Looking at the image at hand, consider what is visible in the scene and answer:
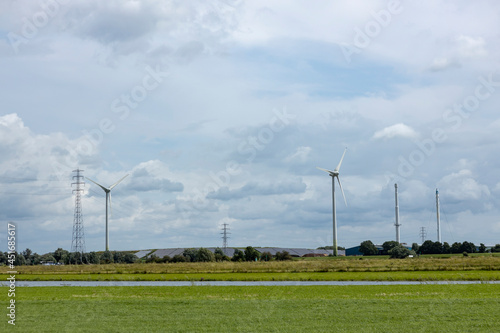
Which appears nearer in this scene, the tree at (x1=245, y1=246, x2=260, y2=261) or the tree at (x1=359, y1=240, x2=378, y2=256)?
the tree at (x1=245, y1=246, x2=260, y2=261)

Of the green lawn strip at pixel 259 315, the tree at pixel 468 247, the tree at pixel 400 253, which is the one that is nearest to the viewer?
the green lawn strip at pixel 259 315

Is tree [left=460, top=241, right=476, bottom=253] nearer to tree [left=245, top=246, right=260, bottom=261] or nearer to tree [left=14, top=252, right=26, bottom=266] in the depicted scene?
tree [left=245, top=246, right=260, bottom=261]

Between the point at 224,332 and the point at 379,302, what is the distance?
13.1 m

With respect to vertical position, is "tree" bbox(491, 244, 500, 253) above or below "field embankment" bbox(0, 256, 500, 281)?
below

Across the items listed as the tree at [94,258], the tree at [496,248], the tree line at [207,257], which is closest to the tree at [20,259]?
the tree at [94,258]

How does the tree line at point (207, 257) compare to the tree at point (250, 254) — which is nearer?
the tree line at point (207, 257)

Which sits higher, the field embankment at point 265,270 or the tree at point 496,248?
the field embankment at point 265,270

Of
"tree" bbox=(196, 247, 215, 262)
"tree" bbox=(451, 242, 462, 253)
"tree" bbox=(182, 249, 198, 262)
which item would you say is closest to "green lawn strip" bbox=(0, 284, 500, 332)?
"tree" bbox=(196, 247, 215, 262)

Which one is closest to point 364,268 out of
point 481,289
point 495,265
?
point 495,265

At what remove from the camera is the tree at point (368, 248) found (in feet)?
576

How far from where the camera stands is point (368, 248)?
580ft

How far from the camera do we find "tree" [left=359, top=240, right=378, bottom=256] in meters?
176

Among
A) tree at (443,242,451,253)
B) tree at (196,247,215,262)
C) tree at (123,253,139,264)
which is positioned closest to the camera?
tree at (196,247,215,262)

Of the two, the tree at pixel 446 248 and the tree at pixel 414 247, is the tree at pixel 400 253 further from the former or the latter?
the tree at pixel 414 247
